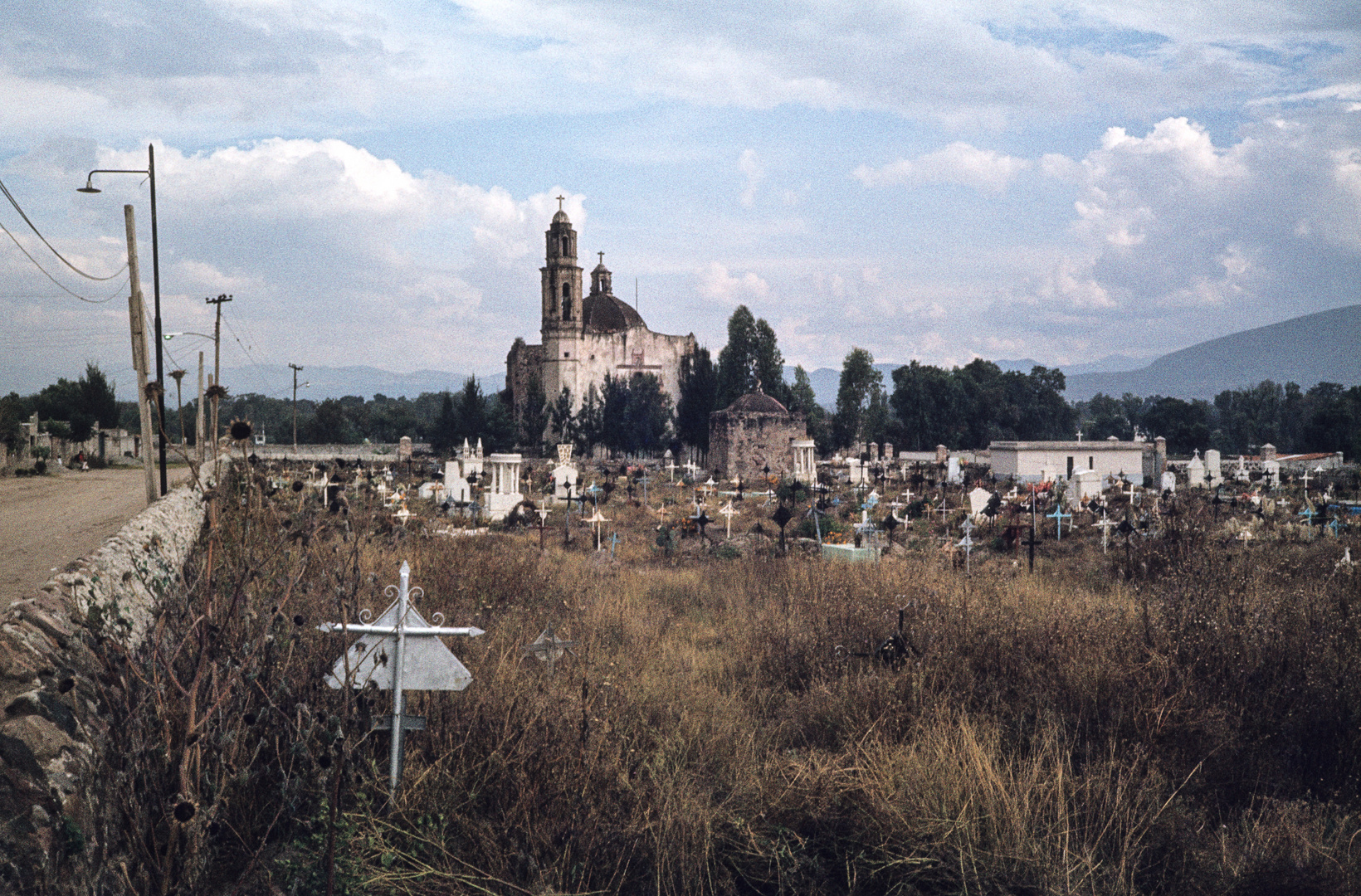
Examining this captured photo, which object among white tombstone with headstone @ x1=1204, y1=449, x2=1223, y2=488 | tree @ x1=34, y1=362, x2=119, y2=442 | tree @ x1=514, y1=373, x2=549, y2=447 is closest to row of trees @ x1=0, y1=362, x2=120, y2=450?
tree @ x1=34, y1=362, x2=119, y2=442

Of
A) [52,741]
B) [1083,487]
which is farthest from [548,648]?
[1083,487]

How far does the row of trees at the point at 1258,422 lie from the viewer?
53.8 m

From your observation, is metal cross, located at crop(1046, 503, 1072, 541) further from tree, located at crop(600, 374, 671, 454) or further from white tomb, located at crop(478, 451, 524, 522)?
tree, located at crop(600, 374, 671, 454)

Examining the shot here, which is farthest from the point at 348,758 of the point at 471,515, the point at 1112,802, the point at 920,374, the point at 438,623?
the point at 920,374

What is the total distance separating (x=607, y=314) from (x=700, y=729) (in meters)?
57.7

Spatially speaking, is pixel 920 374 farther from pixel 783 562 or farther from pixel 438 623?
pixel 438 623

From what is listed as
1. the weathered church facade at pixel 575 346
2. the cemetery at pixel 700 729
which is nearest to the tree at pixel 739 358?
the weathered church facade at pixel 575 346

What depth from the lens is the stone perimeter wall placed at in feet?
11.6

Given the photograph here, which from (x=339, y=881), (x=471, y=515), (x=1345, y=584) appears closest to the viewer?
(x=339, y=881)

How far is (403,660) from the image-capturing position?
495 centimetres

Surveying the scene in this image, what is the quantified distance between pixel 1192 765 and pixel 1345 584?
4.19 metres

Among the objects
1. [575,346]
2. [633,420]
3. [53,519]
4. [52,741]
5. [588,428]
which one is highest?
[575,346]

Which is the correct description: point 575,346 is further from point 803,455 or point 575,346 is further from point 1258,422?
point 1258,422

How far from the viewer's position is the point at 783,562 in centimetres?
1385
